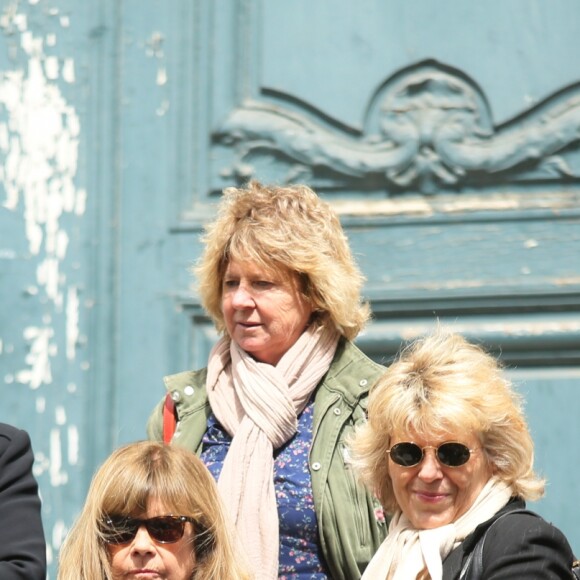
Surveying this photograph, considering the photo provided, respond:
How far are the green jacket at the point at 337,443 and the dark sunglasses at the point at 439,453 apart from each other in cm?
38

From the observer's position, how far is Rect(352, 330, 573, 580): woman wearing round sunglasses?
3.07 metres

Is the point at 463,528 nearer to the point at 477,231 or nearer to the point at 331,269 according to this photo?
the point at 331,269

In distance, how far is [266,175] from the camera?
4.34 m

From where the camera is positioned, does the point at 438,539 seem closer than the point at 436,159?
Yes

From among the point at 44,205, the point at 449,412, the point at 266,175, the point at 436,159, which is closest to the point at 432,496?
the point at 449,412

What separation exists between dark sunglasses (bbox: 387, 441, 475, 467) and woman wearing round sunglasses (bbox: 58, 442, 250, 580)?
1.20 ft

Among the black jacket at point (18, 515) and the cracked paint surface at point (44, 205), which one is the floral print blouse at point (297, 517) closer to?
the black jacket at point (18, 515)

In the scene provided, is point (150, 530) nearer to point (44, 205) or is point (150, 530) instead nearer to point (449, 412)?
point (449, 412)

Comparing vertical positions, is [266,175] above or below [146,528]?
above

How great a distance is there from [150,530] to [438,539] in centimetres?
54

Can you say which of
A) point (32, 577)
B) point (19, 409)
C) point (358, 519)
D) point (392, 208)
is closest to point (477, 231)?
point (392, 208)

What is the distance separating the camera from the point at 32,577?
3061mm

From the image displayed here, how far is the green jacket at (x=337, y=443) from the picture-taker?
354 centimetres

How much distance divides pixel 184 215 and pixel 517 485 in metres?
1.53
